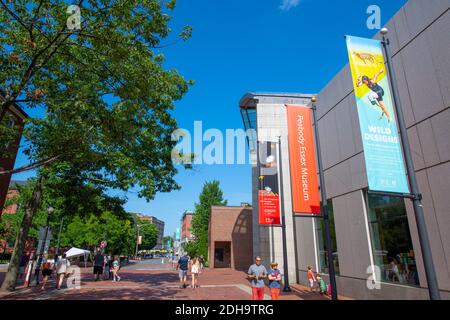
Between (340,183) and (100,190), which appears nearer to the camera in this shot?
(340,183)

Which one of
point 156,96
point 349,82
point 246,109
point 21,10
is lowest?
point 156,96

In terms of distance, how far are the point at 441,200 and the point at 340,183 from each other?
17.8 ft

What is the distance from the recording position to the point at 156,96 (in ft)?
31.1

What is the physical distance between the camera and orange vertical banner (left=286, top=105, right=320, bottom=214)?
1269 cm

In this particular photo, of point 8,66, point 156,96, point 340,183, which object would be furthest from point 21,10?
point 340,183

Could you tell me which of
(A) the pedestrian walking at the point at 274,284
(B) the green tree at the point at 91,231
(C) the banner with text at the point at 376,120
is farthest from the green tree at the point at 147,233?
(C) the banner with text at the point at 376,120

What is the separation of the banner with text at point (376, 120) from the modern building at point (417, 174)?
2136 millimetres

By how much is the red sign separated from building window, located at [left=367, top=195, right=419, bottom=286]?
6.07 metres

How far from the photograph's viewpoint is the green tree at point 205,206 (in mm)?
47594

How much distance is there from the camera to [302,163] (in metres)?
13.3

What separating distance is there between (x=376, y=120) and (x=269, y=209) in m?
10.8
